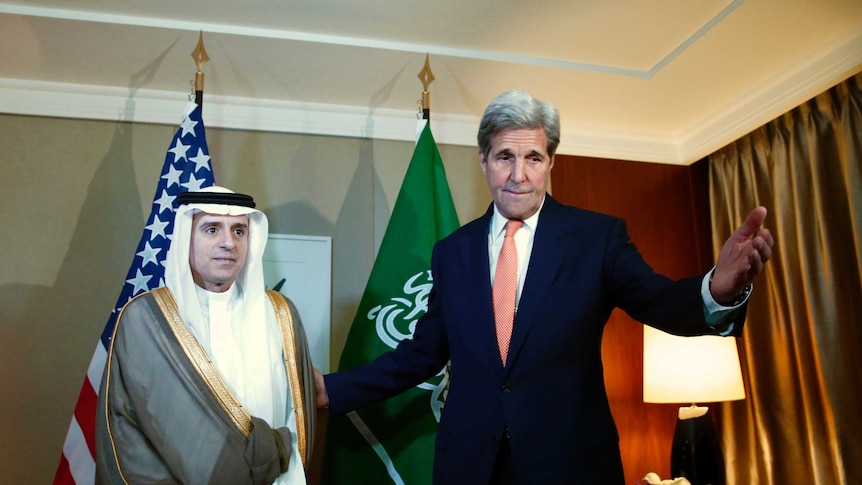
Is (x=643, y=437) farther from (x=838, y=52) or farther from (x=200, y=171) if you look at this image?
(x=200, y=171)

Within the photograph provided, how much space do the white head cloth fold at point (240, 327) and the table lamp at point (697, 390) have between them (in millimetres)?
1827

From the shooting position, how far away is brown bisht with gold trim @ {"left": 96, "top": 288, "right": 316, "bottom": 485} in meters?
1.57

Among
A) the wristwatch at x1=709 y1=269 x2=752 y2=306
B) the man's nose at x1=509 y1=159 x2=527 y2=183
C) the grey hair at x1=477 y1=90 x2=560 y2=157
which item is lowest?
the wristwatch at x1=709 y1=269 x2=752 y2=306

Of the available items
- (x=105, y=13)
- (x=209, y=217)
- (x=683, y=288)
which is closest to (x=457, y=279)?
(x=683, y=288)

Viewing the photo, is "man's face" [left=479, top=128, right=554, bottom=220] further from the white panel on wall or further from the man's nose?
the white panel on wall

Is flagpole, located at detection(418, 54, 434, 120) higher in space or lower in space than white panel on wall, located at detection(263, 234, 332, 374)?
higher

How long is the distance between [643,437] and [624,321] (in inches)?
24.0

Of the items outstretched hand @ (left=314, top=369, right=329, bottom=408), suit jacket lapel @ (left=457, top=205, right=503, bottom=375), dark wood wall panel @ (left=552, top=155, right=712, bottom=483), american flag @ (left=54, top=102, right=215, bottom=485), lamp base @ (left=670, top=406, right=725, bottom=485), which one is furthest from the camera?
dark wood wall panel @ (left=552, top=155, right=712, bottom=483)

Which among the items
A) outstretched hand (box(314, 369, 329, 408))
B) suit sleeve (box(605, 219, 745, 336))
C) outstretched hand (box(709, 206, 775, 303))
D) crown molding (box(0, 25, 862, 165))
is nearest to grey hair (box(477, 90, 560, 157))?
suit sleeve (box(605, 219, 745, 336))

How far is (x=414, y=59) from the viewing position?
2.80 meters

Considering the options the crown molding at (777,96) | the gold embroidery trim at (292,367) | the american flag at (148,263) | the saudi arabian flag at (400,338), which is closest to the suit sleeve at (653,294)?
the gold embroidery trim at (292,367)

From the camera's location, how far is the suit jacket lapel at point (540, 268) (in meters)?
1.44

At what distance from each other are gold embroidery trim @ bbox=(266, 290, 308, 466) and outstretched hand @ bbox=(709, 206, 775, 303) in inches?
45.1

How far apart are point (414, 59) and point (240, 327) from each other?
153 cm
